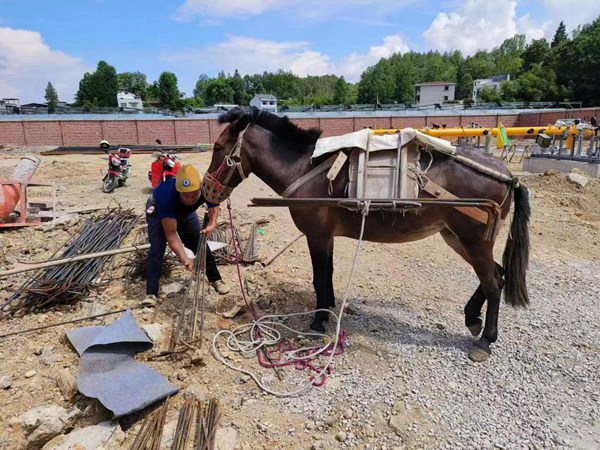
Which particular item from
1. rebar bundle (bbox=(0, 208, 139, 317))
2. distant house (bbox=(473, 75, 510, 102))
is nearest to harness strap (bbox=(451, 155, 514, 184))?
rebar bundle (bbox=(0, 208, 139, 317))

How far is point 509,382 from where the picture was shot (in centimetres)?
316

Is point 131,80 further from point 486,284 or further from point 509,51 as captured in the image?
point 486,284

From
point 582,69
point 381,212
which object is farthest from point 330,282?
point 582,69

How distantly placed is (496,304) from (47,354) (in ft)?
13.2

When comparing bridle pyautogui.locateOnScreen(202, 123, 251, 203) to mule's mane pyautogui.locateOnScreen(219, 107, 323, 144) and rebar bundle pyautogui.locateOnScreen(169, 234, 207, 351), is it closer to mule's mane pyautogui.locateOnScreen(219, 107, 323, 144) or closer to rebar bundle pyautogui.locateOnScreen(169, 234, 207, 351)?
mule's mane pyautogui.locateOnScreen(219, 107, 323, 144)

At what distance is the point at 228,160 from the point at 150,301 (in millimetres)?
1810

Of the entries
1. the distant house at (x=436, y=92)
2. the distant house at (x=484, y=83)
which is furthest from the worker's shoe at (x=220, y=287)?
the distant house at (x=436, y=92)

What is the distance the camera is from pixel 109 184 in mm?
10930

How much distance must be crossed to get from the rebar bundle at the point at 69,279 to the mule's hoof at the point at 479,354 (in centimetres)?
422

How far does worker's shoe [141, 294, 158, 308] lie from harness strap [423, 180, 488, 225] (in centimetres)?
307

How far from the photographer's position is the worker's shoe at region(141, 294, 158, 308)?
4.27m

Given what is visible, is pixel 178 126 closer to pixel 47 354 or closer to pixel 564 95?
pixel 47 354

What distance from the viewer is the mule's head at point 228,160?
3805 millimetres

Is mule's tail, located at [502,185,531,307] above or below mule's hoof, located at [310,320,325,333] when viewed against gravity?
above
